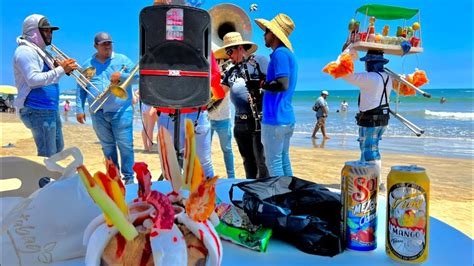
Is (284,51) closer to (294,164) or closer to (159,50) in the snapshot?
(159,50)

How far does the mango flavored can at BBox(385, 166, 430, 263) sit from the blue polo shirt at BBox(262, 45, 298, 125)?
2055 millimetres

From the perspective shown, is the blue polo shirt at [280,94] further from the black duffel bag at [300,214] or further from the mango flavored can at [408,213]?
the mango flavored can at [408,213]

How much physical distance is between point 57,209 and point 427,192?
0.74m

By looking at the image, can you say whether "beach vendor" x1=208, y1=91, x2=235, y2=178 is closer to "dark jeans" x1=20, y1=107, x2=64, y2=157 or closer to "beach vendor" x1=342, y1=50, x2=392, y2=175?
"beach vendor" x1=342, y1=50, x2=392, y2=175

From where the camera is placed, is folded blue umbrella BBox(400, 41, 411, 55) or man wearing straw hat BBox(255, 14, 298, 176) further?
folded blue umbrella BBox(400, 41, 411, 55)

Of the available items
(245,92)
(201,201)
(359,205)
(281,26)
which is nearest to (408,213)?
(359,205)

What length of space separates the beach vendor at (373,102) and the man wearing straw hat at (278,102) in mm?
724

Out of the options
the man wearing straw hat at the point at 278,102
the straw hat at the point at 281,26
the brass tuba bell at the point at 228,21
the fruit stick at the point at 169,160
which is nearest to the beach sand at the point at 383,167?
the man wearing straw hat at the point at 278,102

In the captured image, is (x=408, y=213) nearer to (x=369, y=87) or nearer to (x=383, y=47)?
(x=369, y=87)

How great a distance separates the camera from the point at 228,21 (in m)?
4.76

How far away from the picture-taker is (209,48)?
156 cm

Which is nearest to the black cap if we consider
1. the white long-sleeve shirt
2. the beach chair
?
the beach chair

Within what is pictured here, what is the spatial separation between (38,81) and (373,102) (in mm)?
2638

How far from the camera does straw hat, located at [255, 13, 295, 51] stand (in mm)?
2961
